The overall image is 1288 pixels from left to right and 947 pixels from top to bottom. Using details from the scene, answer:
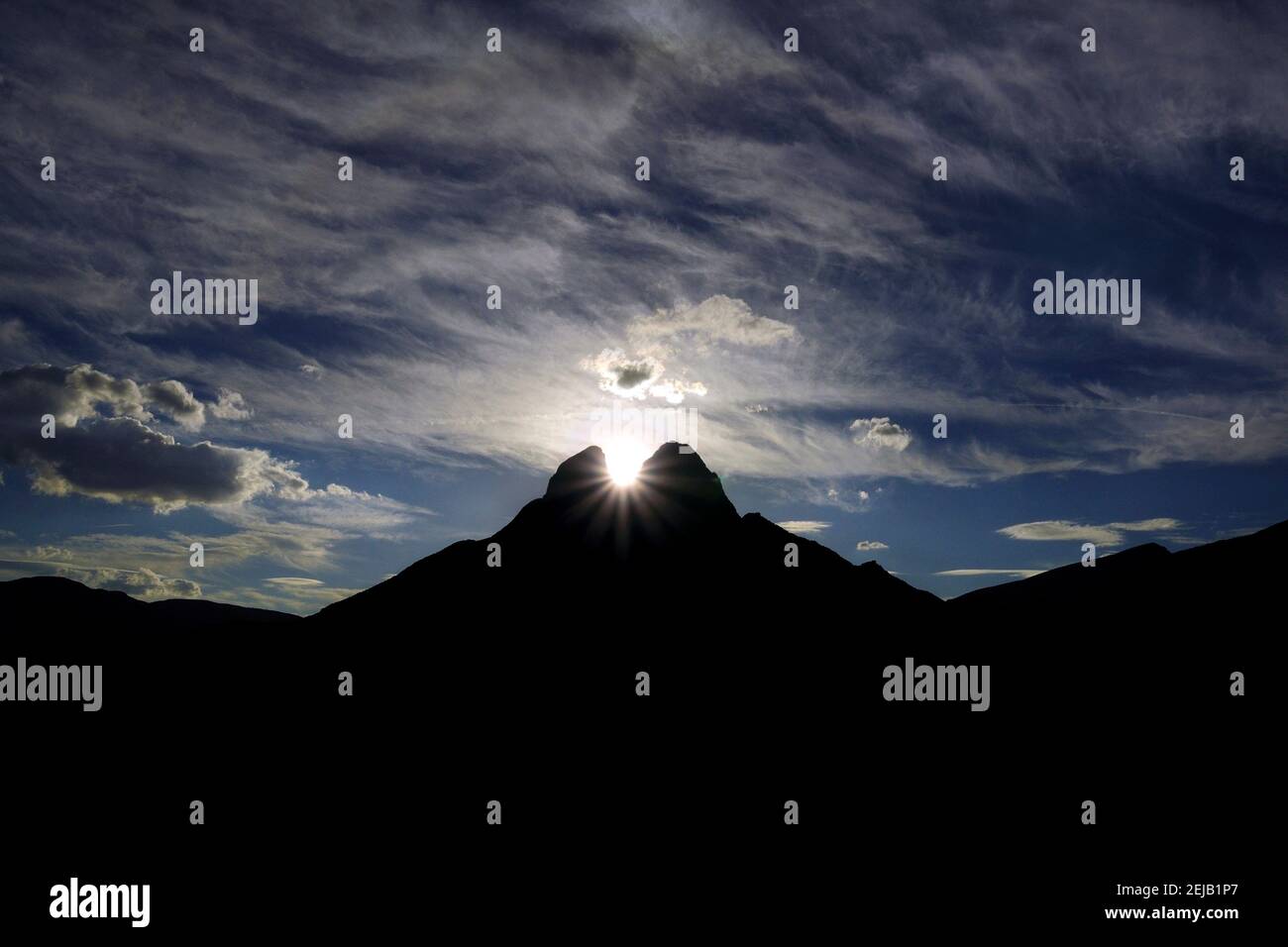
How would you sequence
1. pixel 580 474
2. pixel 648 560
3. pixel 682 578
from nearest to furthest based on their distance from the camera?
pixel 682 578
pixel 648 560
pixel 580 474

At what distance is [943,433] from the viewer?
51.6 metres

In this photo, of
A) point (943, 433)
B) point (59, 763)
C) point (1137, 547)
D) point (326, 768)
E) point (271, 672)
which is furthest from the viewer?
point (1137, 547)

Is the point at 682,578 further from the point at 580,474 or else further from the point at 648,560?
the point at 580,474

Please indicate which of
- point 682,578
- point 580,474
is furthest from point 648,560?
point 580,474

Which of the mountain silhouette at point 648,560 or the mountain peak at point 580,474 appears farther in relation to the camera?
the mountain peak at point 580,474

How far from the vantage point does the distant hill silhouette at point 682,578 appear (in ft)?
354

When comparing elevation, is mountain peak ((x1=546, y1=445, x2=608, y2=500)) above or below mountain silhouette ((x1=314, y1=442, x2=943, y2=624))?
above

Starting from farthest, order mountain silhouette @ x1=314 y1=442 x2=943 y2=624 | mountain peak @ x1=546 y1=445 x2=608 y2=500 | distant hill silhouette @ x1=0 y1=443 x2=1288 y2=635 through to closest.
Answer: mountain peak @ x1=546 y1=445 x2=608 y2=500 → mountain silhouette @ x1=314 y1=442 x2=943 y2=624 → distant hill silhouette @ x1=0 y1=443 x2=1288 y2=635

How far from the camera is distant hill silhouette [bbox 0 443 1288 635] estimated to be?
107875 mm

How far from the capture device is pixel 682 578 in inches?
4486
